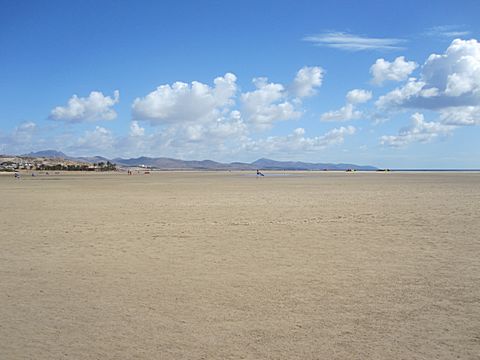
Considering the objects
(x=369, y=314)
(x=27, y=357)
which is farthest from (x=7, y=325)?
(x=369, y=314)

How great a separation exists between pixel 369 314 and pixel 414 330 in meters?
0.74

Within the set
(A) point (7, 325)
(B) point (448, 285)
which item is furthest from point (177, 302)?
(B) point (448, 285)

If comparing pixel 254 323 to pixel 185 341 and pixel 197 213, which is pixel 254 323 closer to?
pixel 185 341

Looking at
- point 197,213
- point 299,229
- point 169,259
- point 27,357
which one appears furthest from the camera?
point 197,213

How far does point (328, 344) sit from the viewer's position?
5586 mm

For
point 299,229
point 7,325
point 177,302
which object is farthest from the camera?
point 299,229

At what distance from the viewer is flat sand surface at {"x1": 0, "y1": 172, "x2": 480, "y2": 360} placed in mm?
5594

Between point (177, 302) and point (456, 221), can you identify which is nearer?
point (177, 302)

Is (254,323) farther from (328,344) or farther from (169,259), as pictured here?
(169,259)

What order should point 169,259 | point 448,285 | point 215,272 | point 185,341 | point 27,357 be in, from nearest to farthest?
1. point 27,357
2. point 185,341
3. point 448,285
4. point 215,272
5. point 169,259

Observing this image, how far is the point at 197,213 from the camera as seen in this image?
19844 millimetres

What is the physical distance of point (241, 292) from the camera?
776 centimetres

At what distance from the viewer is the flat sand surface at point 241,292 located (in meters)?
5.59

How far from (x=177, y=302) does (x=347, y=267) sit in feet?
13.3
